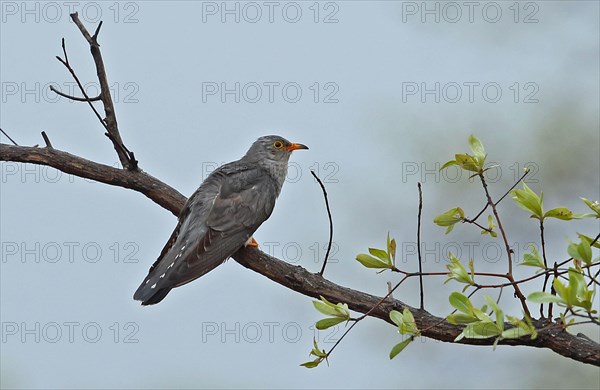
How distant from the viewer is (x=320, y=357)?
2904 mm

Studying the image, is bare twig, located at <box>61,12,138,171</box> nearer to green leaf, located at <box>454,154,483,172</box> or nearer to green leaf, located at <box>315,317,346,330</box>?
green leaf, located at <box>315,317,346,330</box>

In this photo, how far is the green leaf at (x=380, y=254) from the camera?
294 centimetres

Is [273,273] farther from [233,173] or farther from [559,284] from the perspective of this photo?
[559,284]

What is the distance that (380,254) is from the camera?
295 cm

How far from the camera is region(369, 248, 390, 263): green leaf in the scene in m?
2.94

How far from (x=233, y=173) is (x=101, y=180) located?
980 mm

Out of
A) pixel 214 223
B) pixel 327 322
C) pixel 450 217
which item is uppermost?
pixel 450 217

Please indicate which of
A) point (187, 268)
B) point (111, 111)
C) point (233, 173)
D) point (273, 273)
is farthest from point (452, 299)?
point (233, 173)

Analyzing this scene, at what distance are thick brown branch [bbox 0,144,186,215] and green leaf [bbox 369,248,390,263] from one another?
1583mm

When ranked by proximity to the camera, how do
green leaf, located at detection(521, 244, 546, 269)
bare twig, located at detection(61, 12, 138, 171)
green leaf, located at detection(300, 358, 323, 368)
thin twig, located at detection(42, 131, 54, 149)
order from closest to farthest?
1. green leaf, located at detection(521, 244, 546, 269)
2. green leaf, located at detection(300, 358, 323, 368)
3. bare twig, located at detection(61, 12, 138, 171)
4. thin twig, located at detection(42, 131, 54, 149)

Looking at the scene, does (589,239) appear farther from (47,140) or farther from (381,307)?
(47,140)

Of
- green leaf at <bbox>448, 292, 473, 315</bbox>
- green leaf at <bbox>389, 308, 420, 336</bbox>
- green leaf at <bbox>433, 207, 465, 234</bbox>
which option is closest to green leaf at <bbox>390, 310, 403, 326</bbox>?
green leaf at <bbox>389, 308, 420, 336</bbox>

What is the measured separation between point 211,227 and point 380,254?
1.57 meters

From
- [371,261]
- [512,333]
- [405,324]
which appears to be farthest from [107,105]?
[512,333]
